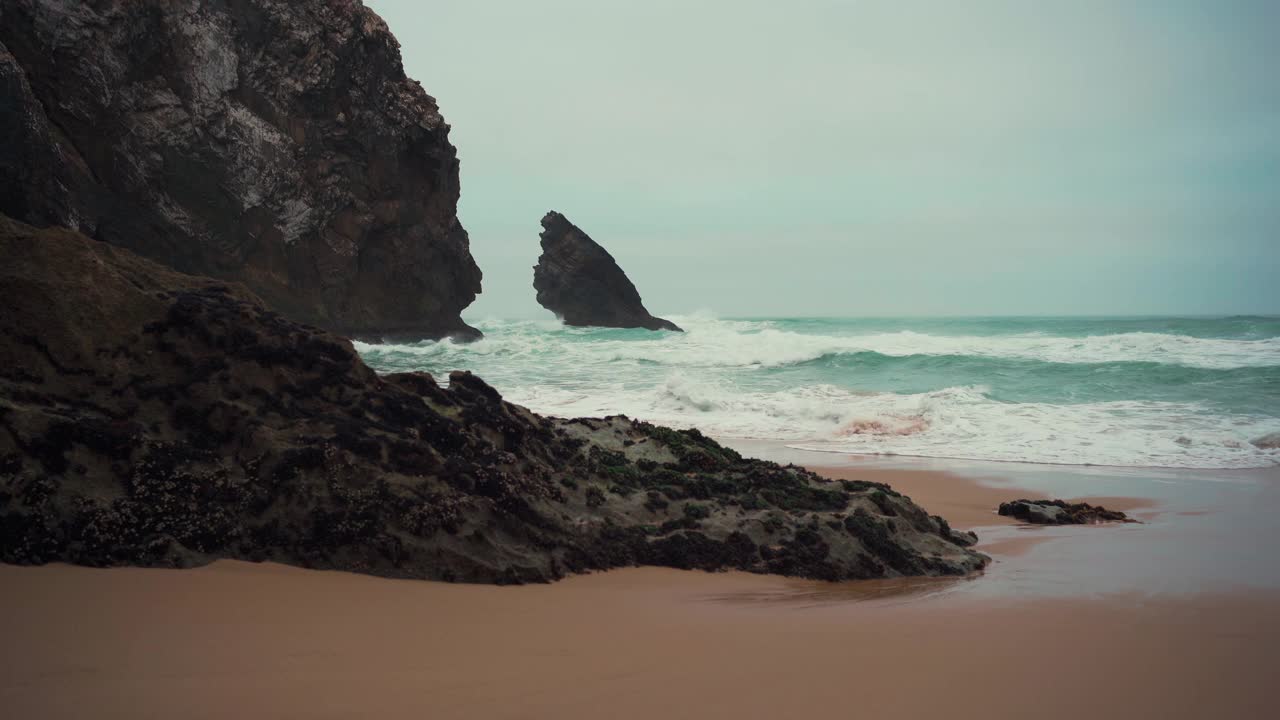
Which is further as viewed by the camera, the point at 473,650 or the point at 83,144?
the point at 83,144

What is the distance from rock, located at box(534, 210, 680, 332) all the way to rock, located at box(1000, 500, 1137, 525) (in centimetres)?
4470

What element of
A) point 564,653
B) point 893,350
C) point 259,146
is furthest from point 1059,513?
point 259,146

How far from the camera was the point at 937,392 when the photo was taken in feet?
50.1

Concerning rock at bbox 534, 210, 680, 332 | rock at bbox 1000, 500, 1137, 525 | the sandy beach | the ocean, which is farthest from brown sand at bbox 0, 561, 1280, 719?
rock at bbox 534, 210, 680, 332

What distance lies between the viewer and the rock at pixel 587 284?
170 feet

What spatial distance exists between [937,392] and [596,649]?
1407 centimetres

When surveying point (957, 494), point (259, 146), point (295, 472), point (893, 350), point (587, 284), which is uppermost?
point (259, 146)

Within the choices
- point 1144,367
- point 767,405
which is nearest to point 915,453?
point 767,405

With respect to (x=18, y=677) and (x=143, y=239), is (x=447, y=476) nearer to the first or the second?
(x=18, y=677)

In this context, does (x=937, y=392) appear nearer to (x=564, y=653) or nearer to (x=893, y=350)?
(x=893, y=350)

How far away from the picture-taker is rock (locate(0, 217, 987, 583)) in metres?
3.05

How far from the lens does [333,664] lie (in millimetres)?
2322

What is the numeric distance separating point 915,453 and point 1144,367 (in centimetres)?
1359

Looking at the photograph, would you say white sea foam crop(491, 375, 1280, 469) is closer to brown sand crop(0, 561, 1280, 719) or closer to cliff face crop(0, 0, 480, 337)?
brown sand crop(0, 561, 1280, 719)
